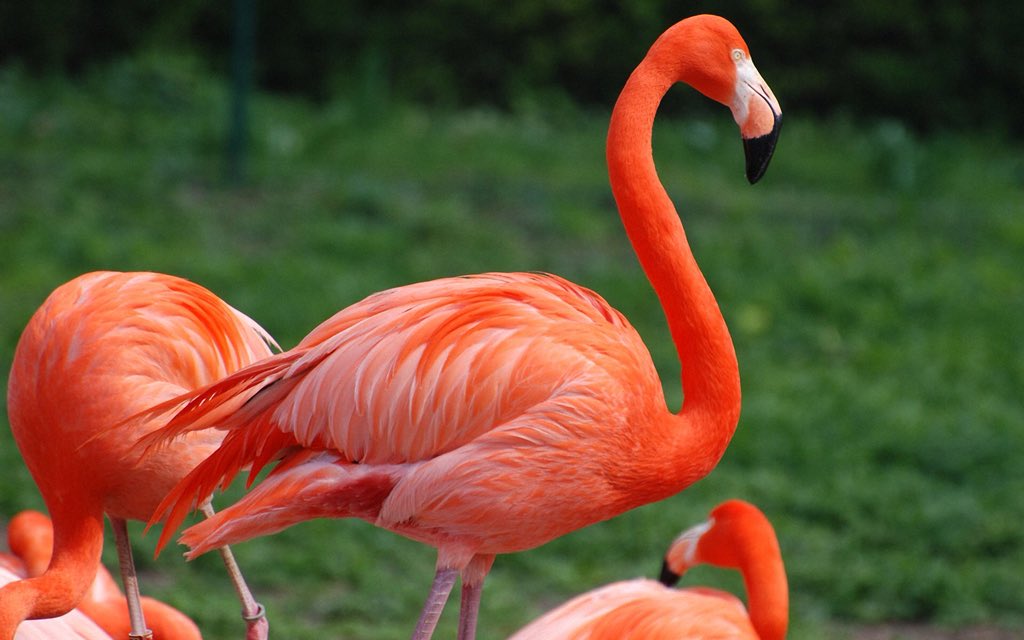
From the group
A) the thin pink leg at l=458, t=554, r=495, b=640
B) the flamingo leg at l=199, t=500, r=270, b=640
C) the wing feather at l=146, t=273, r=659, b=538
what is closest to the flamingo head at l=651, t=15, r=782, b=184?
the wing feather at l=146, t=273, r=659, b=538

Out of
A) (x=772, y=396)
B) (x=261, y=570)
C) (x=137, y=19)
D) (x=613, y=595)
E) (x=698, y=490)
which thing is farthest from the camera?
(x=137, y=19)

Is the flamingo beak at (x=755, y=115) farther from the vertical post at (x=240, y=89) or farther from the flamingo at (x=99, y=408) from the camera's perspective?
the vertical post at (x=240, y=89)

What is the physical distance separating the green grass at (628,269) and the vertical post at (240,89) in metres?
0.12

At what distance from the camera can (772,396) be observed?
5.36 metres

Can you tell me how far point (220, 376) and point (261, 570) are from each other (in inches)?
66.8

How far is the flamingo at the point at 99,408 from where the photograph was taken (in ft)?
8.13

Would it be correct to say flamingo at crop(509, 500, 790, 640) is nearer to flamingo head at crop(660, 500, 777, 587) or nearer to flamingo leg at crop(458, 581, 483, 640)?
flamingo head at crop(660, 500, 777, 587)

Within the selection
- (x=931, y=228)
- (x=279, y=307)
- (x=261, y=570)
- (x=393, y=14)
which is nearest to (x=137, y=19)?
(x=393, y=14)

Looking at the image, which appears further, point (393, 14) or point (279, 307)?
point (393, 14)

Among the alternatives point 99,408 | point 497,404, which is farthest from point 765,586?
point 99,408

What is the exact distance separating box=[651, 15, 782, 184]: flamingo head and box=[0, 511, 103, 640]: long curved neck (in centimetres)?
132

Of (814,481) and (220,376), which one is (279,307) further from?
(220,376)

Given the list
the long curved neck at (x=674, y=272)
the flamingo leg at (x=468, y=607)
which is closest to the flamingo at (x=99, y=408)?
the flamingo leg at (x=468, y=607)

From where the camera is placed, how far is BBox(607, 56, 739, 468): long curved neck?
2385 mm
